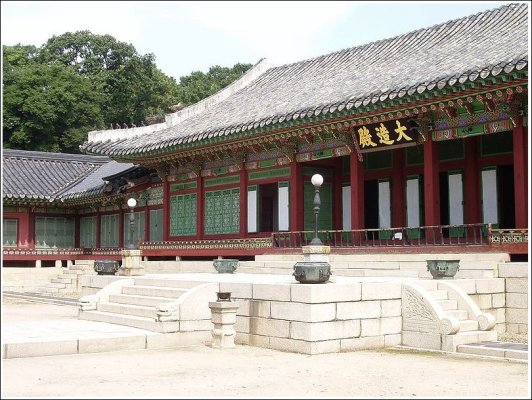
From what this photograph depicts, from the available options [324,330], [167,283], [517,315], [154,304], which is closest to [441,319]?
[324,330]

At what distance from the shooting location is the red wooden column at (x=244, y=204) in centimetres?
2436

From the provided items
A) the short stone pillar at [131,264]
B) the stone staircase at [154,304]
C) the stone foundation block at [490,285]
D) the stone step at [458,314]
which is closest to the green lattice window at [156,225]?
the short stone pillar at [131,264]

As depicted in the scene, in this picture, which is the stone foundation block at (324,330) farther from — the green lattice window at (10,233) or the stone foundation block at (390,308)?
the green lattice window at (10,233)

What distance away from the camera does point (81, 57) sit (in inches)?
2815

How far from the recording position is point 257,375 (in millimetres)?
9469

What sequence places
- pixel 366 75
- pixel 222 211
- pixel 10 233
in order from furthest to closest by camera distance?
pixel 10 233 < pixel 222 211 < pixel 366 75

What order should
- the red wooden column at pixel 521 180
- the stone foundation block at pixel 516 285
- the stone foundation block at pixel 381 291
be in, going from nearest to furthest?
1. the stone foundation block at pixel 381 291
2. the stone foundation block at pixel 516 285
3. the red wooden column at pixel 521 180

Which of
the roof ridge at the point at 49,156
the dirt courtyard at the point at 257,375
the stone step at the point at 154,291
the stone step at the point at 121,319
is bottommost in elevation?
the dirt courtyard at the point at 257,375

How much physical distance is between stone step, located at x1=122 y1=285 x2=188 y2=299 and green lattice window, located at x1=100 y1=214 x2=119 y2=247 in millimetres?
17500

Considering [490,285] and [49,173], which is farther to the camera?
[49,173]

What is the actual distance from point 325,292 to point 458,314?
305 centimetres

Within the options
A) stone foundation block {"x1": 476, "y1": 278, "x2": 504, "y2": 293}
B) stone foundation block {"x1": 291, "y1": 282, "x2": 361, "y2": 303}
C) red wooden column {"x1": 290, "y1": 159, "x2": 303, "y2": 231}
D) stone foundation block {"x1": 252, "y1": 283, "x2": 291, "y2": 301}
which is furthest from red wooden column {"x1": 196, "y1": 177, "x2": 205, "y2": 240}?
stone foundation block {"x1": 291, "y1": 282, "x2": 361, "y2": 303}

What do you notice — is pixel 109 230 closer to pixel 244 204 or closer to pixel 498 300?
pixel 244 204

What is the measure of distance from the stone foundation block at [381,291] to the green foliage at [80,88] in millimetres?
46040
